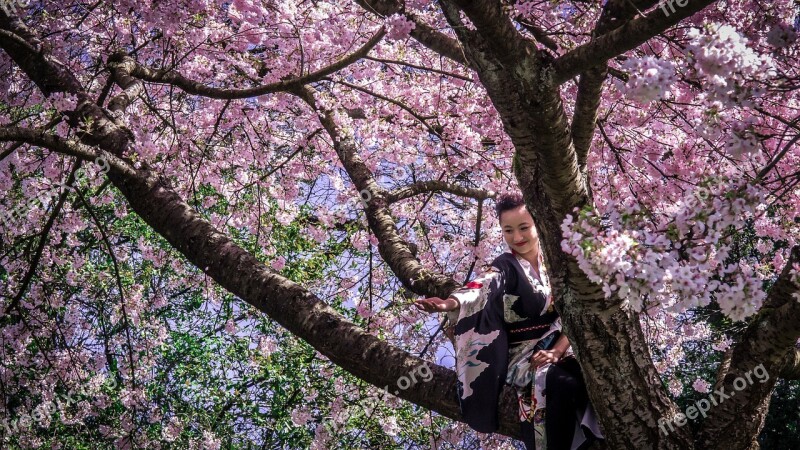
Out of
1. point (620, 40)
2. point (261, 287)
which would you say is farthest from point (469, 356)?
point (620, 40)

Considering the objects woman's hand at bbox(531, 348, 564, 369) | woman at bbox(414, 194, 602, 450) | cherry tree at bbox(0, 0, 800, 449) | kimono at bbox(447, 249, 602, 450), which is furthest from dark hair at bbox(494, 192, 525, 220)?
woman's hand at bbox(531, 348, 564, 369)

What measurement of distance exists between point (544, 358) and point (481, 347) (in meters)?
0.27

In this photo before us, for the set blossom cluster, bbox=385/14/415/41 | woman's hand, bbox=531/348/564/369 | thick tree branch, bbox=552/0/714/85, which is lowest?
woman's hand, bbox=531/348/564/369

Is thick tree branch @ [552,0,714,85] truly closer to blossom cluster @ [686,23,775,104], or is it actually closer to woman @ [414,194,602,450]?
blossom cluster @ [686,23,775,104]

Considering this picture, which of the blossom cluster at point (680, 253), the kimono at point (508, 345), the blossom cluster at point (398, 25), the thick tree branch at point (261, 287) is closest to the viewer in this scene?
the blossom cluster at point (680, 253)

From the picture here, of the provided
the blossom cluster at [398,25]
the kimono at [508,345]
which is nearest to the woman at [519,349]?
the kimono at [508,345]

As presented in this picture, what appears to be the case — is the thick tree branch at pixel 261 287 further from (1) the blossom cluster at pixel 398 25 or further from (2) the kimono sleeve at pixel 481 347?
(1) the blossom cluster at pixel 398 25

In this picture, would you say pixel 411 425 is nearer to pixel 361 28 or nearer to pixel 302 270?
pixel 302 270

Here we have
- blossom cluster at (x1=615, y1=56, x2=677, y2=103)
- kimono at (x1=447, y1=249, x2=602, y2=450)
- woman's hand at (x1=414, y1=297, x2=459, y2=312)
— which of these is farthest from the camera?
kimono at (x1=447, y1=249, x2=602, y2=450)

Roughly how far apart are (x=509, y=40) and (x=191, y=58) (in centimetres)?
333

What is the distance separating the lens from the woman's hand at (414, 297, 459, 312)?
2541 millimetres

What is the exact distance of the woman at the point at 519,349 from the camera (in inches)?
104

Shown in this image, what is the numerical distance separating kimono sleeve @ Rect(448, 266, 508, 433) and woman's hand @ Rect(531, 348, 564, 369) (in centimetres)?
14

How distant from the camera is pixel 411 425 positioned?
7543 millimetres
